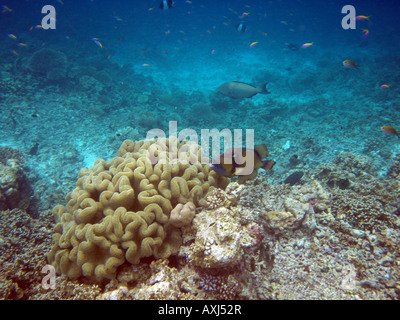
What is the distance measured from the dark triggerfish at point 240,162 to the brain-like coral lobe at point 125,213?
47 centimetres

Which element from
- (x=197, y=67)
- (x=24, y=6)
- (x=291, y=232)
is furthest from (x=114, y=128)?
(x=24, y=6)

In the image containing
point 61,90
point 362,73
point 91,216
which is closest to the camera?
point 91,216

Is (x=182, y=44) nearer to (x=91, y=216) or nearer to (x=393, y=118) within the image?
(x=393, y=118)

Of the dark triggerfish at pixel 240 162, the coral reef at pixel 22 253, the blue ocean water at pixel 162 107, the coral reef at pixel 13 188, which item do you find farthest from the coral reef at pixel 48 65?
the dark triggerfish at pixel 240 162

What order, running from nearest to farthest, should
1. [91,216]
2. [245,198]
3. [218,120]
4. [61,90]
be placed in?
[91,216] → [245,198] → [218,120] → [61,90]

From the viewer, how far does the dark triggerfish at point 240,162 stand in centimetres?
293

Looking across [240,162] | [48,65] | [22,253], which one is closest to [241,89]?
[240,162]

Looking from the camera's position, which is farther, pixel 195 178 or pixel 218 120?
pixel 218 120

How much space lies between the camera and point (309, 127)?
10633 millimetres

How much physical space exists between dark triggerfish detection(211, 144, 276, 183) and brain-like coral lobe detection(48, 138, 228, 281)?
0.47 meters

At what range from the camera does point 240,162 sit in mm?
2973

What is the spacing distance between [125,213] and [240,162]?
1.66 m

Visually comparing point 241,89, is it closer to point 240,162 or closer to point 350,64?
point 350,64

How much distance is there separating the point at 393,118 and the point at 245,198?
11119 millimetres
